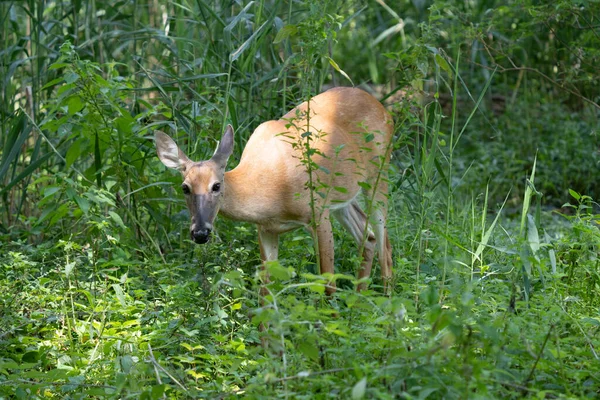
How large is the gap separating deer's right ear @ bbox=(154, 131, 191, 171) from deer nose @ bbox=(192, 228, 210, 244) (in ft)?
1.74

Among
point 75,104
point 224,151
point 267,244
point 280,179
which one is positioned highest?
point 75,104

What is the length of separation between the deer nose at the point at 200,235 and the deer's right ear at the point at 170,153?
0.53m

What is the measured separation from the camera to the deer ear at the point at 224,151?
18.3 feet

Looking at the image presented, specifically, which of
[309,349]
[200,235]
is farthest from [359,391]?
[200,235]

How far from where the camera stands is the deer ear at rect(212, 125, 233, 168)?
557cm

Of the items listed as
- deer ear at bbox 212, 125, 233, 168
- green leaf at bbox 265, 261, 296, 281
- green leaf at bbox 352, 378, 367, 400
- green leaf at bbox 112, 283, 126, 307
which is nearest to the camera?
green leaf at bbox 352, 378, 367, 400

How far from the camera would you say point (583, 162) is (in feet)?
28.7

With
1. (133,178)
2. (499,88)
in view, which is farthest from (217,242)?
(499,88)

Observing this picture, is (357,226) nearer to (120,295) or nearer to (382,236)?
(382,236)

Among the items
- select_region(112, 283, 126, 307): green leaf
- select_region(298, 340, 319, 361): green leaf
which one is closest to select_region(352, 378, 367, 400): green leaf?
select_region(298, 340, 319, 361): green leaf

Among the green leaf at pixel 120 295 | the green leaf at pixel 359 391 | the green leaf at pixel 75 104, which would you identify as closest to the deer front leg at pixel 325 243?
the green leaf at pixel 120 295

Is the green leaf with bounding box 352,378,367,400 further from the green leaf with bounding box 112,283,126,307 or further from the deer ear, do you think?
the deer ear

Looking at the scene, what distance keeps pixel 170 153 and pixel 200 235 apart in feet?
2.10

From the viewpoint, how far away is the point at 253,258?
6066 millimetres
